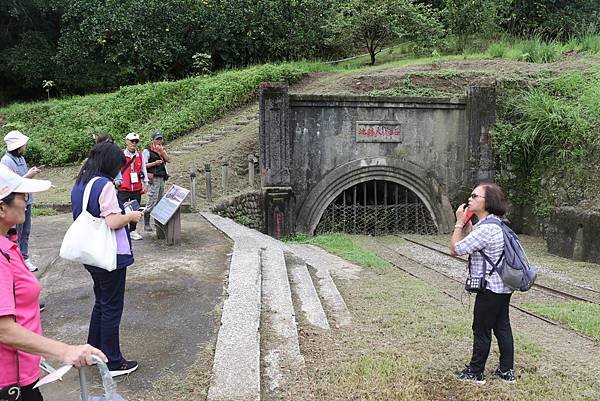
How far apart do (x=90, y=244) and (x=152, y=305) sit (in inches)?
71.5

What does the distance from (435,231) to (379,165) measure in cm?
236

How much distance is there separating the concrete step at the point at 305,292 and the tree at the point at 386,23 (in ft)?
44.8

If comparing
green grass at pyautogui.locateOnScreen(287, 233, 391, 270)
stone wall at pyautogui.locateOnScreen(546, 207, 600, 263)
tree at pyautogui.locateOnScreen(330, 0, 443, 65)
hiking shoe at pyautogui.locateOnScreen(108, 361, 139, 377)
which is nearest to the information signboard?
green grass at pyautogui.locateOnScreen(287, 233, 391, 270)

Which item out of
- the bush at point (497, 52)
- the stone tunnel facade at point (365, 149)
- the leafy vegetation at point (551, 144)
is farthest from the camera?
the bush at point (497, 52)

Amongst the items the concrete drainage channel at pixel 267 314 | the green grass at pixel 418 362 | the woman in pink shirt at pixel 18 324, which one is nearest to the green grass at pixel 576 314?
the green grass at pixel 418 362

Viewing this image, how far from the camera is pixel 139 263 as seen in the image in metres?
6.21

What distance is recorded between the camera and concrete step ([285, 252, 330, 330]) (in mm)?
4898

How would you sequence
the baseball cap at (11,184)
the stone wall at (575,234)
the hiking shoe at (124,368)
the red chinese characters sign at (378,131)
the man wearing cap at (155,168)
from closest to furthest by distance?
the baseball cap at (11,184) → the hiking shoe at (124,368) → the man wearing cap at (155,168) → the stone wall at (575,234) → the red chinese characters sign at (378,131)

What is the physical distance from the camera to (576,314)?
19.1 ft

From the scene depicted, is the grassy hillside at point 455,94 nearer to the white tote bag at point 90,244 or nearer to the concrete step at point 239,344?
the concrete step at point 239,344

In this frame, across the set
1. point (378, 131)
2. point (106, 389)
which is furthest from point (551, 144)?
point (106, 389)

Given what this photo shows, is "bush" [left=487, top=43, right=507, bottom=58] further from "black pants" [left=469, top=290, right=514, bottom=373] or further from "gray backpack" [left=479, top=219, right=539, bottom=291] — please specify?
"black pants" [left=469, top=290, right=514, bottom=373]

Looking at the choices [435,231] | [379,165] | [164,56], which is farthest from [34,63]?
[435,231]

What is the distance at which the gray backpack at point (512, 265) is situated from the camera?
345cm
